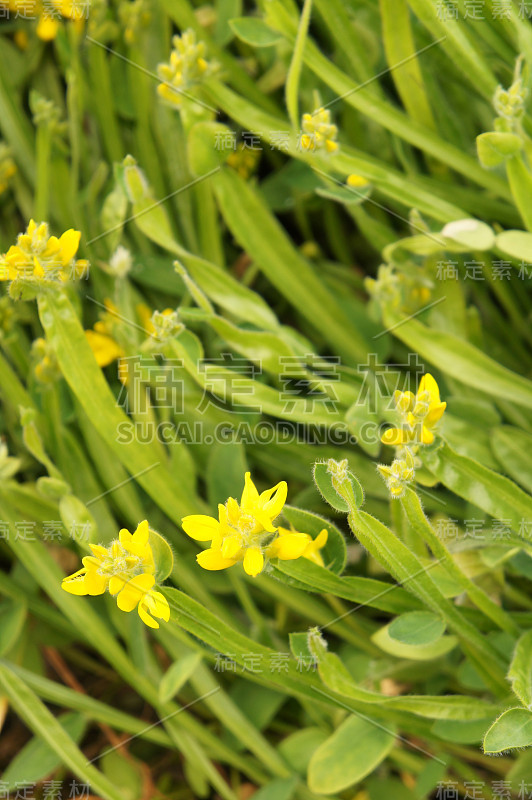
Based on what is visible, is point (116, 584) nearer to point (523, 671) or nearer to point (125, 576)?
point (125, 576)

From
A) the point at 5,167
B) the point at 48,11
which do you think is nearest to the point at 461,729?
the point at 5,167

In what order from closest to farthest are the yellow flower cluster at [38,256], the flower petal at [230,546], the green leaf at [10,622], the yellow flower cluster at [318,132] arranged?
the flower petal at [230,546], the yellow flower cluster at [38,256], the yellow flower cluster at [318,132], the green leaf at [10,622]

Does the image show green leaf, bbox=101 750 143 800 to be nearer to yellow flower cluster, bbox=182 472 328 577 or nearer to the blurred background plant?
the blurred background plant

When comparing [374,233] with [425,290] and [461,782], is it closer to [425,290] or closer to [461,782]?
[425,290]

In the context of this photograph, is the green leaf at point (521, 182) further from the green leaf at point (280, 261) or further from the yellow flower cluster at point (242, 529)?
the yellow flower cluster at point (242, 529)

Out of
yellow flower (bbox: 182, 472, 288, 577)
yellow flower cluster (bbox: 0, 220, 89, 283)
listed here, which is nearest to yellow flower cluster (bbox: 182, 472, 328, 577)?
yellow flower (bbox: 182, 472, 288, 577)

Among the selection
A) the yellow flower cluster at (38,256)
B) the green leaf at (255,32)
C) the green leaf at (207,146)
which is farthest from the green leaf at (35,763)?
the green leaf at (255,32)

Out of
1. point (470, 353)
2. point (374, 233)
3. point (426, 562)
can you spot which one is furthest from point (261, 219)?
point (426, 562)
